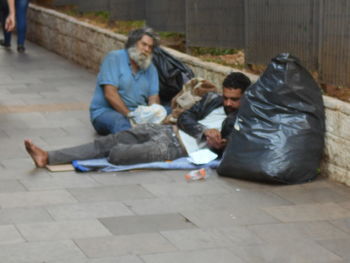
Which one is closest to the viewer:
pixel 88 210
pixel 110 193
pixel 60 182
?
pixel 88 210

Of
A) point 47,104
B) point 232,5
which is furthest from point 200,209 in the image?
point 47,104

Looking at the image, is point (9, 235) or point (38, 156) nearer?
point (9, 235)

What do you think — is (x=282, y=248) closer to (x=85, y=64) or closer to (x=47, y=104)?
(x=47, y=104)

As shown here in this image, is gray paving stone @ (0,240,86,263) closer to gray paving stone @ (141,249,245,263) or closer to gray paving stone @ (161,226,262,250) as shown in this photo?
gray paving stone @ (141,249,245,263)

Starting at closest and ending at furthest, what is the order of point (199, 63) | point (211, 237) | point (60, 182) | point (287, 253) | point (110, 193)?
point (287, 253), point (211, 237), point (110, 193), point (60, 182), point (199, 63)

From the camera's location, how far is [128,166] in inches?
309

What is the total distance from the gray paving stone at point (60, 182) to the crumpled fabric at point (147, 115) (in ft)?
4.37

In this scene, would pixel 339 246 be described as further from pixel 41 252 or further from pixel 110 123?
pixel 110 123

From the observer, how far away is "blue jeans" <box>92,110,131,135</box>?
8.85 metres

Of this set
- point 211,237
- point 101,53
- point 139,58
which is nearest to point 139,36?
point 139,58

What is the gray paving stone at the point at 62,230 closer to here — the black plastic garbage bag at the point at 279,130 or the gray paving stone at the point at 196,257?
the gray paving stone at the point at 196,257

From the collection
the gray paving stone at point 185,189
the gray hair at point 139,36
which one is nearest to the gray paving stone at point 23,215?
the gray paving stone at point 185,189

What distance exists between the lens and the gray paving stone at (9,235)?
228 inches

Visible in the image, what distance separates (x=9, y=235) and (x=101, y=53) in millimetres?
8080
